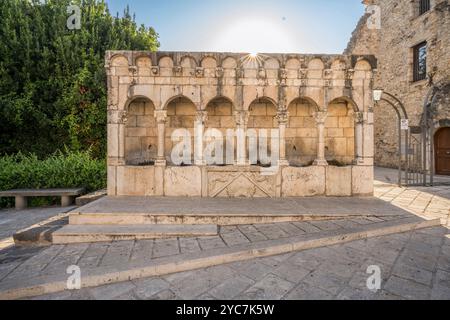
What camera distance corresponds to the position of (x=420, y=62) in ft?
43.4

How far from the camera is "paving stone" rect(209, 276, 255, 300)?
8.38 ft

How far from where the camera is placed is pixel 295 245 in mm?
3662

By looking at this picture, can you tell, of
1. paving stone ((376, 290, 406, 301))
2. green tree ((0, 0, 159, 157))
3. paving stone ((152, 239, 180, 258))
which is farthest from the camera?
green tree ((0, 0, 159, 157))

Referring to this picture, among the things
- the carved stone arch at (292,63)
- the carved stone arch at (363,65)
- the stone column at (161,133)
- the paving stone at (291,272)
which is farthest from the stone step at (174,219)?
the carved stone arch at (363,65)

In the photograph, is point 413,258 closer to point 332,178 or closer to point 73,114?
point 332,178

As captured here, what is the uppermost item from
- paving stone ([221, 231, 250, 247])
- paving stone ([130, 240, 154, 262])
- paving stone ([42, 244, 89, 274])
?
paving stone ([221, 231, 250, 247])

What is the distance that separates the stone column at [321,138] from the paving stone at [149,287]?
4.96 meters

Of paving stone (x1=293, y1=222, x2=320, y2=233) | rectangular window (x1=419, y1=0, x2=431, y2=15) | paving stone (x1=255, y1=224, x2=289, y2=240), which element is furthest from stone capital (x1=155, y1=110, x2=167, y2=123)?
rectangular window (x1=419, y1=0, x2=431, y2=15)

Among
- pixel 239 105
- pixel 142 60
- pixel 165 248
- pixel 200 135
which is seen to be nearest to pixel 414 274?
pixel 165 248

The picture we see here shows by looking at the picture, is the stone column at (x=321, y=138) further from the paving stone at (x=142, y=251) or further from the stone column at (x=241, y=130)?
the paving stone at (x=142, y=251)

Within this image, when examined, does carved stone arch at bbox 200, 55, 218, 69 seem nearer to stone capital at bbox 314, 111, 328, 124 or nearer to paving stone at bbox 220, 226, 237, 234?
stone capital at bbox 314, 111, 328, 124

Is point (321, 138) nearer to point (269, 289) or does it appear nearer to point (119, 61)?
point (269, 289)

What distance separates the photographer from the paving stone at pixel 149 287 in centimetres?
262

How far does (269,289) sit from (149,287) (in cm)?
134
